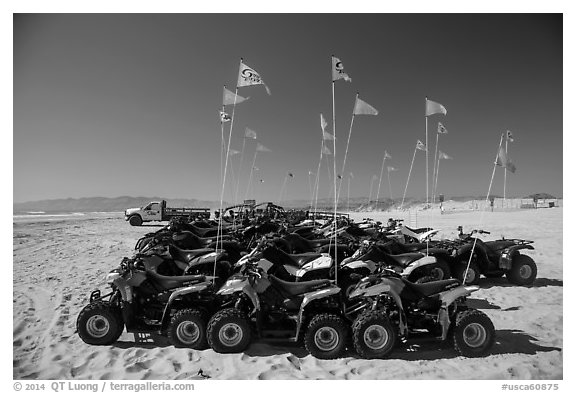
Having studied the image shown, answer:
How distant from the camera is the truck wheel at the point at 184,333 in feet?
14.1

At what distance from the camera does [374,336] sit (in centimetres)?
402

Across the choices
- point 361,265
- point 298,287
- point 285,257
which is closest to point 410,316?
point 298,287

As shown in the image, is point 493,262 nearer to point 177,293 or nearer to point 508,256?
point 508,256

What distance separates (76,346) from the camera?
441 cm

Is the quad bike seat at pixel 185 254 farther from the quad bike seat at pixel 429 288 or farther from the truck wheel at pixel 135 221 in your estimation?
the truck wheel at pixel 135 221

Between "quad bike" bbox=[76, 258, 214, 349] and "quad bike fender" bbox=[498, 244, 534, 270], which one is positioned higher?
"quad bike fender" bbox=[498, 244, 534, 270]

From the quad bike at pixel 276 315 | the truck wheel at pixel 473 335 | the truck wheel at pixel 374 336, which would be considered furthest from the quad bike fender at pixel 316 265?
the truck wheel at pixel 473 335

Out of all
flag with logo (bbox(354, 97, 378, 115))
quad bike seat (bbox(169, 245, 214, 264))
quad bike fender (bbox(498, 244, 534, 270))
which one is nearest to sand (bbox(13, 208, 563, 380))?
quad bike fender (bbox(498, 244, 534, 270))

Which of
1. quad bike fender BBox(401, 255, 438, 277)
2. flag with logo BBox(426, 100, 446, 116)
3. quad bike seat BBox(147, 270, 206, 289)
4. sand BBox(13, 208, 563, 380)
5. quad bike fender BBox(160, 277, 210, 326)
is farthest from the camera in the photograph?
flag with logo BBox(426, 100, 446, 116)

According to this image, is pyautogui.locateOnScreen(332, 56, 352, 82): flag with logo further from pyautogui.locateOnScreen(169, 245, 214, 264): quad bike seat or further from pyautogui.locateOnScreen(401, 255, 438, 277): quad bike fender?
pyautogui.locateOnScreen(169, 245, 214, 264): quad bike seat

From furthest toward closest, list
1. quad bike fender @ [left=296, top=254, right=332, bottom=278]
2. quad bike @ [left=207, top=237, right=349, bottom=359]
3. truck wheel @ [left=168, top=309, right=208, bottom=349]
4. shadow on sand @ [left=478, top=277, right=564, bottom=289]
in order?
1. shadow on sand @ [left=478, top=277, right=564, bottom=289]
2. quad bike fender @ [left=296, top=254, right=332, bottom=278]
3. truck wheel @ [left=168, top=309, right=208, bottom=349]
4. quad bike @ [left=207, top=237, right=349, bottom=359]

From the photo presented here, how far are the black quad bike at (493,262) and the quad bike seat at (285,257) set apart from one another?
3.23 metres

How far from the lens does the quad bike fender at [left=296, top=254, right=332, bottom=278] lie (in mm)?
5588

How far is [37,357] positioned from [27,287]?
386cm
